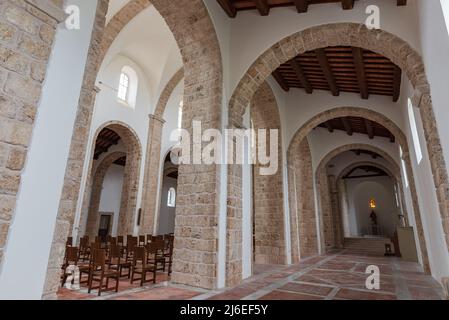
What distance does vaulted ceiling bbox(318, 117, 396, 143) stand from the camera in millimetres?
9383

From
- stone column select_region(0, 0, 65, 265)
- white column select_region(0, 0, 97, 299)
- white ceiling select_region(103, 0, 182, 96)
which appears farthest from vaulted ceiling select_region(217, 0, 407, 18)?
white ceiling select_region(103, 0, 182, 96)

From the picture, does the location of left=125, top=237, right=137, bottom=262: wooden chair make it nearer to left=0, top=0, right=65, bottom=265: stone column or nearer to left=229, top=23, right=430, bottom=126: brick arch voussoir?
left=229, top=23, right=430, bottom=126: brick arch voussoir

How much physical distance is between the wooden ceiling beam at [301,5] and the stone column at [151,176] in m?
7.36

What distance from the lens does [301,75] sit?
7.25m

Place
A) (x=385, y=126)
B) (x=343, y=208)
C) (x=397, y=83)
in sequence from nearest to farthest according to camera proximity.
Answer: (x=397, y=83) < (x=385, y=126) < (x=343, y=208)

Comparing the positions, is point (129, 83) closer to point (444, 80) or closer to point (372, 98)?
point (372, 98)

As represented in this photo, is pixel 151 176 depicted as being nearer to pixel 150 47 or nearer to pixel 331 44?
pixel 150 47

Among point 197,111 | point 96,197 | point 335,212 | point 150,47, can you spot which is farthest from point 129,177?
point 335,212

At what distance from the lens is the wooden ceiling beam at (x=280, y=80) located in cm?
766

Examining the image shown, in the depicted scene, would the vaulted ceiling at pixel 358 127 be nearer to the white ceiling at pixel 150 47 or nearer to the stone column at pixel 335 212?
the stone column at pixel 335 212

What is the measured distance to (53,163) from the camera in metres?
2.03

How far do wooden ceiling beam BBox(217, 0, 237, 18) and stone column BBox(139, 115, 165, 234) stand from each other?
20.2 ft

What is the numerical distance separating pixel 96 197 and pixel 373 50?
1258 centimetres
